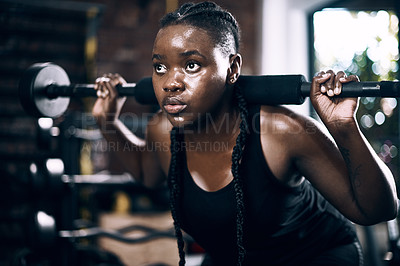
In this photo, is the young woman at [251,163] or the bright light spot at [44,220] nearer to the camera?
the young woman at [251,163]

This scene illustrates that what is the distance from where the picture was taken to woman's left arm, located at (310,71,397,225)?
0.95 m

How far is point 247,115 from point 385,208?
0.43 meters

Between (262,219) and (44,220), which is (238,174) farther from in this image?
(44,220)

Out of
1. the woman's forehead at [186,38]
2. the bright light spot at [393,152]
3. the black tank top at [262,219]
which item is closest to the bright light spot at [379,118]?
the bright light spot at [393,152]

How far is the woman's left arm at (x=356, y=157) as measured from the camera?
95cm

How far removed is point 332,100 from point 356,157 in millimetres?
154

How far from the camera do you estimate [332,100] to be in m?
0.99

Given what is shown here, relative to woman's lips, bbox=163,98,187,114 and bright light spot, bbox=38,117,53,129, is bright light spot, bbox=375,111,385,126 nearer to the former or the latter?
bright light spot, bbox=38,117,53,129

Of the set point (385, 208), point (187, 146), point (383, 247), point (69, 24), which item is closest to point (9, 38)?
point (69, 24)

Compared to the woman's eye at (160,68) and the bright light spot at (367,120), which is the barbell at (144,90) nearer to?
the woman's eye at (160,68)

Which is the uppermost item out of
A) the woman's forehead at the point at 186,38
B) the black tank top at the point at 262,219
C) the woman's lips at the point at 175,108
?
the woman's forehead at the point at 186,38

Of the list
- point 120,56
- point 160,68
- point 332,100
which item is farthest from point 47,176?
point 120,56

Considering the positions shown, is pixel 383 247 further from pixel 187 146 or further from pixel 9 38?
pixel 9 38

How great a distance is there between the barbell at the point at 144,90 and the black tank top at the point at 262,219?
0.07 meters
